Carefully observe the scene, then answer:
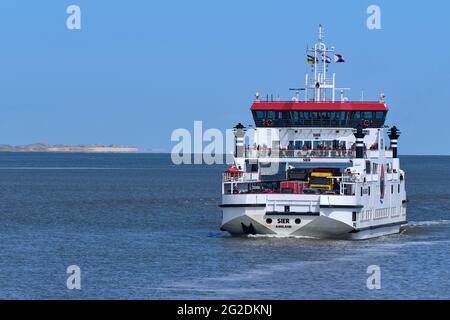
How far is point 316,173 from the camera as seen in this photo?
61125mm

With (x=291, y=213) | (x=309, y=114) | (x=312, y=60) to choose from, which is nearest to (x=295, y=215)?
(x=291, y=213)

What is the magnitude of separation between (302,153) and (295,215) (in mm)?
6325

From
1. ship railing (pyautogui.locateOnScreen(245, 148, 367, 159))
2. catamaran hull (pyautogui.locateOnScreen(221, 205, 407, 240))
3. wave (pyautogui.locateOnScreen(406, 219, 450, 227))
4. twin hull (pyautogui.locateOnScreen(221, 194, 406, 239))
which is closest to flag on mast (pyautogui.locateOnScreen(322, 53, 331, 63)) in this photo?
ship railing (pyautogui.locateOnScreen(245, 148, 367, 159))

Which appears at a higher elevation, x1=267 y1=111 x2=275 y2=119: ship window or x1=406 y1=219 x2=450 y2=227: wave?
x1=267 y1=111 x2=275 y2=119: ship window

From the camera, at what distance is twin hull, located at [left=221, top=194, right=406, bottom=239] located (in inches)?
2238

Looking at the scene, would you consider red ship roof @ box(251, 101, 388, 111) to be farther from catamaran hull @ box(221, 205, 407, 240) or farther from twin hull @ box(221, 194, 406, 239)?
catamaran hull @ box(221, 205, 407, 240)

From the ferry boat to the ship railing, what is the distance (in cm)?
5

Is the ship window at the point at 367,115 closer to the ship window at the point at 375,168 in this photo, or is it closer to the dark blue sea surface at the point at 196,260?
the ship window at the point at 375,168

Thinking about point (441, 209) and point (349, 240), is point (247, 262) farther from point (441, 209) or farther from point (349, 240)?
point (441, 209)

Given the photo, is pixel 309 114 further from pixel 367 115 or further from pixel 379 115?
pixel 379 115

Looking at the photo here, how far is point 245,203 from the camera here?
57.4m
